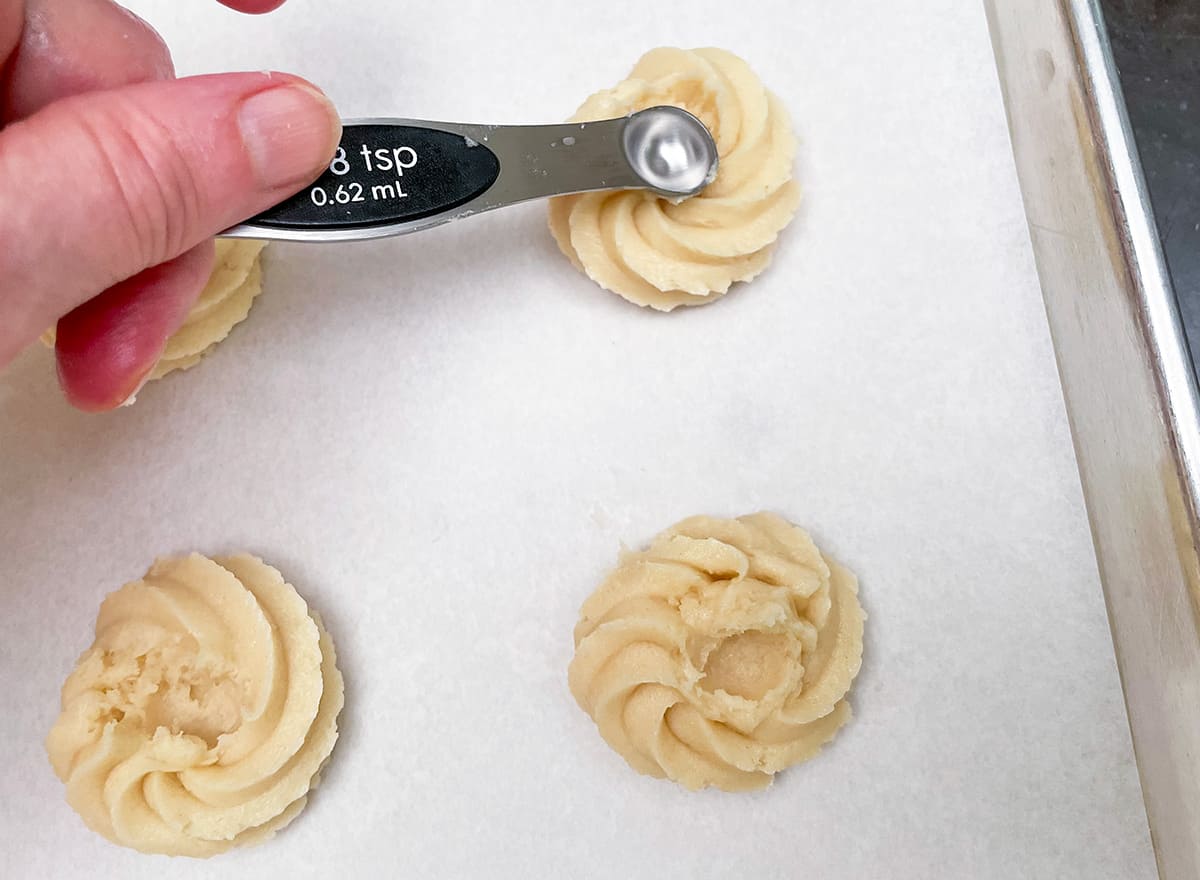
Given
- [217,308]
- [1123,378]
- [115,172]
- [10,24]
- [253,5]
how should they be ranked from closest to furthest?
[115,172]
[10,24]
[1123,378]
[253,5]
[217,308]

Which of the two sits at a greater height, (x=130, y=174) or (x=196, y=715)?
(x=130, y=174)

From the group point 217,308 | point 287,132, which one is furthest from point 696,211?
point 217,308

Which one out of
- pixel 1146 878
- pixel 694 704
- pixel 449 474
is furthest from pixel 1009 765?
pixel 449 474

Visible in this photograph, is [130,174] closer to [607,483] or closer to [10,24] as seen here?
[10,24]

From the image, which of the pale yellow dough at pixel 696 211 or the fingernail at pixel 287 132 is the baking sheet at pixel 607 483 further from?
the fingernail at pixel 287 132

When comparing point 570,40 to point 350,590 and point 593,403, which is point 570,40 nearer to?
point 593,403

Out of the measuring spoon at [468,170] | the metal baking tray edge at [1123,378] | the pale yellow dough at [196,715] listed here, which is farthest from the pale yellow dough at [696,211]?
the pale yellow dough at [196,715]
